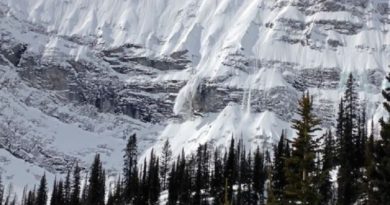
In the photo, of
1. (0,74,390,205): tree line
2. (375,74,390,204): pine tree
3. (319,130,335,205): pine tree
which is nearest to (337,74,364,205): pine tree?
(0,74,390,205): tree line

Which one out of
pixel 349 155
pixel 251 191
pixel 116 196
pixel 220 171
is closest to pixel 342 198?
pixel 349 155

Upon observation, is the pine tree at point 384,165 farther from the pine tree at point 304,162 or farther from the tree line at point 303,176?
the pine tree at point 304,162

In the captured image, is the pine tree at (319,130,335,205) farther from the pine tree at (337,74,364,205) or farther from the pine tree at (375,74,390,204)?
the pine tree at (375,74,390,204)

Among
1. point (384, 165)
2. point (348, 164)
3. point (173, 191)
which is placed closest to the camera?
point (384, 165)

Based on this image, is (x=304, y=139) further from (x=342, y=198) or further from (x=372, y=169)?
(x=342, y=198)

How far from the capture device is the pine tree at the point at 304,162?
2845cm

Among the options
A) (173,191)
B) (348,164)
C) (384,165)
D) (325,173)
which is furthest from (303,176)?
(173,191)

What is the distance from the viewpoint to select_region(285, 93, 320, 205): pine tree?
93.4 feet

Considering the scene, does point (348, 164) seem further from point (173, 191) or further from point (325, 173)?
point (325, 173)

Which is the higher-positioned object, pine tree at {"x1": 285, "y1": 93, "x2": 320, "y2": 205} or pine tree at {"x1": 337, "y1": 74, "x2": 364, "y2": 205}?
pine tree at {"x1": 337, "y1": 74, "x2": 364, "y2": 205}

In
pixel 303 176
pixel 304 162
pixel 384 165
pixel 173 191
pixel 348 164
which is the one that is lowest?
pixel 303 176

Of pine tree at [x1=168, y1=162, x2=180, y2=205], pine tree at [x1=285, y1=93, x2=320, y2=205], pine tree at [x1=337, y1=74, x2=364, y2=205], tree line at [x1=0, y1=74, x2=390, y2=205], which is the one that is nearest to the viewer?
pine tree at [x1=285, y1=93, x2=320, y2=205]

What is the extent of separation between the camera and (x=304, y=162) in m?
28.7

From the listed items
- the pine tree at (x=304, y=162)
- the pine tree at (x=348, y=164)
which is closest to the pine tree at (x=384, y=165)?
the pine tree at (x=304, y=162)
